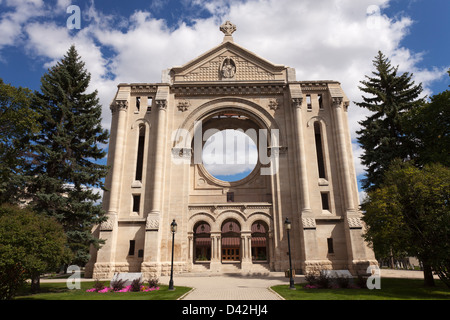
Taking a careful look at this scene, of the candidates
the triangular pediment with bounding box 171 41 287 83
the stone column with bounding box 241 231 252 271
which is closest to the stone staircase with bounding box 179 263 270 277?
the stone column with bounding box 241 231 252 271

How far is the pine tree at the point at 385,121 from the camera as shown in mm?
22609

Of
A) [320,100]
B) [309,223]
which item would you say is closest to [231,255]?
[309,223]

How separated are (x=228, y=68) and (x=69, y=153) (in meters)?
19.8

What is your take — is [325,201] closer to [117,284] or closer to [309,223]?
[309,223]

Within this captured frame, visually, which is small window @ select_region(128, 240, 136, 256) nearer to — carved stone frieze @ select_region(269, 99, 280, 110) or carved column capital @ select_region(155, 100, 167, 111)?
carved column capital @ select_region(155, 100, 167, 111)

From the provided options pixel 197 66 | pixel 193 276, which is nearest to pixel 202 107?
pixel 197 66

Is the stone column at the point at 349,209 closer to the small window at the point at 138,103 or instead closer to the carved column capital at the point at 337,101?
the carved column capital at the point at 337,101

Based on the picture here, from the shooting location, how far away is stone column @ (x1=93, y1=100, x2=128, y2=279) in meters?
25.1

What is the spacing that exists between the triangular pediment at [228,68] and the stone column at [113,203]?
7.40 m

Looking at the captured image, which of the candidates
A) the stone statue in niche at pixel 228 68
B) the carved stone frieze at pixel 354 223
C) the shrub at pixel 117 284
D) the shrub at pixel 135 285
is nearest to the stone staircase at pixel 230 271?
the carved stone frieze at pixel 354 223

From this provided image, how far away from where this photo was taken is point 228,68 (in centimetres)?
3278

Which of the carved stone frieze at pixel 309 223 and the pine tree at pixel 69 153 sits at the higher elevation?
the pine tree at pixel 69 153

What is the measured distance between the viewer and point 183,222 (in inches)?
1090
